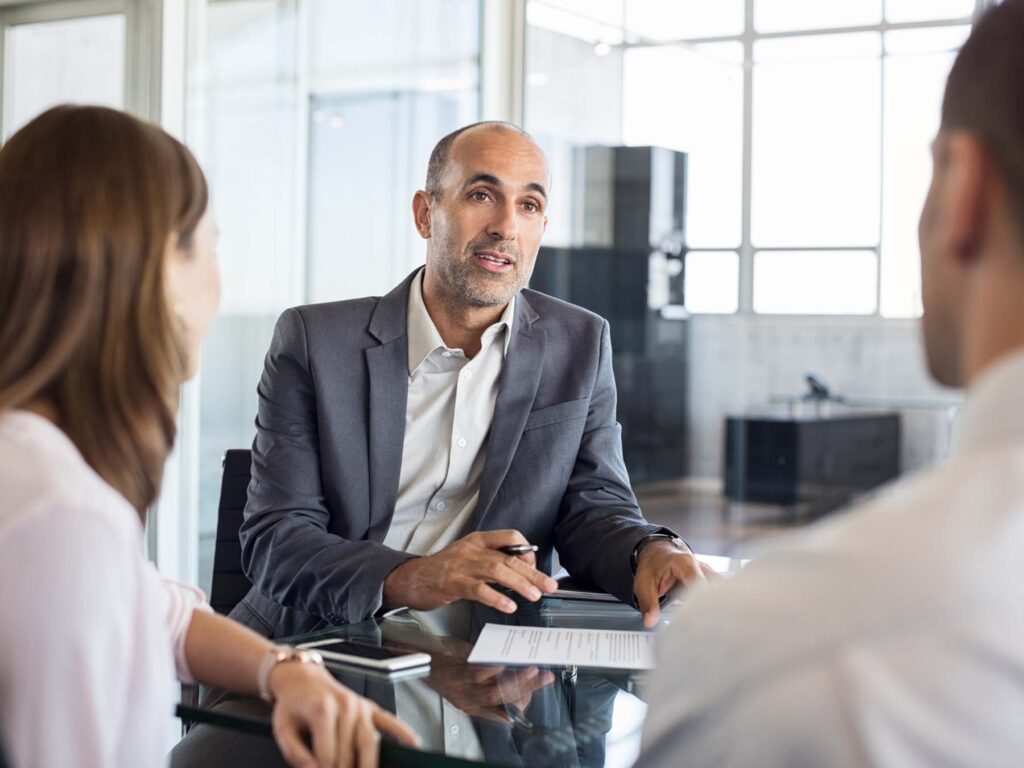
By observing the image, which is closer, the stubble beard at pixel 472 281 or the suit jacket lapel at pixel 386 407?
the suit jacket lapel at pixel 386 407

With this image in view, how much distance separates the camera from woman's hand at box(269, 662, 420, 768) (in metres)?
1.30

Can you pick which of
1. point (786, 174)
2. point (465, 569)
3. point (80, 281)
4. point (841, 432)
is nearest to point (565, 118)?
point (786, 174)

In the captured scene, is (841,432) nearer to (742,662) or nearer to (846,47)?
(846,47)

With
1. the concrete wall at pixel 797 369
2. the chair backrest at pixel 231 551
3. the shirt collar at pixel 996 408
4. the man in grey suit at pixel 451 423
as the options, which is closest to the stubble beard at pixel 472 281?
the man in grey suit at pixel 451 423

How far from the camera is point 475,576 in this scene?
6.24ft

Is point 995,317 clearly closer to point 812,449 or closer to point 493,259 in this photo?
point 493,259

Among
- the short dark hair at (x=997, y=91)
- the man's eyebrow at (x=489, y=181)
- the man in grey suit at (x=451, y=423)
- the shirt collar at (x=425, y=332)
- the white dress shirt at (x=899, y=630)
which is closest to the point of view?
the white dress shirt at (x=899, y=630)

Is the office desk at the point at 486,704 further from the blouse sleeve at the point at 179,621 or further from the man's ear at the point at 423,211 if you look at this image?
the man's ear at the point at 423,211

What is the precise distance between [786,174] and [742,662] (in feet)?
11.5

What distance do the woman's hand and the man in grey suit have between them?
0.72 meters

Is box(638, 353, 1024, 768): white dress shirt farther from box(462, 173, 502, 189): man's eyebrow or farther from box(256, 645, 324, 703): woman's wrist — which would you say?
box(462, 173, 502, 189): man's eyebrow

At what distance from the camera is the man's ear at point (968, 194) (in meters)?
0.87

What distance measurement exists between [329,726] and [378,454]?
1.13 meters

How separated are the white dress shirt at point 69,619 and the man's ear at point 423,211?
1.81m
